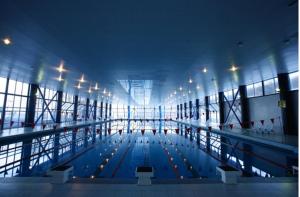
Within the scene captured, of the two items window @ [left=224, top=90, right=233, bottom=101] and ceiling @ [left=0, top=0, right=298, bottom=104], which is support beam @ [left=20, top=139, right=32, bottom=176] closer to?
ceiling @ [left=0, top=0, right=298, bottom=104]

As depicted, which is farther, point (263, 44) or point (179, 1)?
point (263, 44)

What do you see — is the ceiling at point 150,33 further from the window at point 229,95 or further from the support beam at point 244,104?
the window at point 229,95

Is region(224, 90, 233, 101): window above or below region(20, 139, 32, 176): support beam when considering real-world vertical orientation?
above

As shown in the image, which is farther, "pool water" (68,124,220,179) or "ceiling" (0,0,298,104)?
"pool water" (68,124,220,179)

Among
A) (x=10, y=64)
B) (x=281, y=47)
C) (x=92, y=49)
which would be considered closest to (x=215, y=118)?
(x=281, y=47)

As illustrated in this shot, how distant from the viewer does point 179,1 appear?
3475 millimetres

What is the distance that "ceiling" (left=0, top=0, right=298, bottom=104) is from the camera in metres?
3.68

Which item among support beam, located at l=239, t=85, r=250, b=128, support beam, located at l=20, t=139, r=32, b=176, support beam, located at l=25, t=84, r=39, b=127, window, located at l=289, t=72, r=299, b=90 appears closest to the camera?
support beam, located at l=20, t=139, r=32, b=176

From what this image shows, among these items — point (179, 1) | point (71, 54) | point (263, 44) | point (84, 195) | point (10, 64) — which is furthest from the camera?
point (10, 64)

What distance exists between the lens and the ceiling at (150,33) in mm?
3682

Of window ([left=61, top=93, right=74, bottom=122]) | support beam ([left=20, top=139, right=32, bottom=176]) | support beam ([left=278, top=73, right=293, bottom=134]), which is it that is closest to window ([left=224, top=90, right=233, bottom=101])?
support beam ([left=278, top=73, right=293, bottom=134])

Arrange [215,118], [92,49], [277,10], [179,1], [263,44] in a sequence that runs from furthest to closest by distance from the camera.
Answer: [215,118] → [92,49] → [263,44] → [277,10] → [179,1]

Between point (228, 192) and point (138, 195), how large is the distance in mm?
1556

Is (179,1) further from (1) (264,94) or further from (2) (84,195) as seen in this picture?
(1) (264,94)
